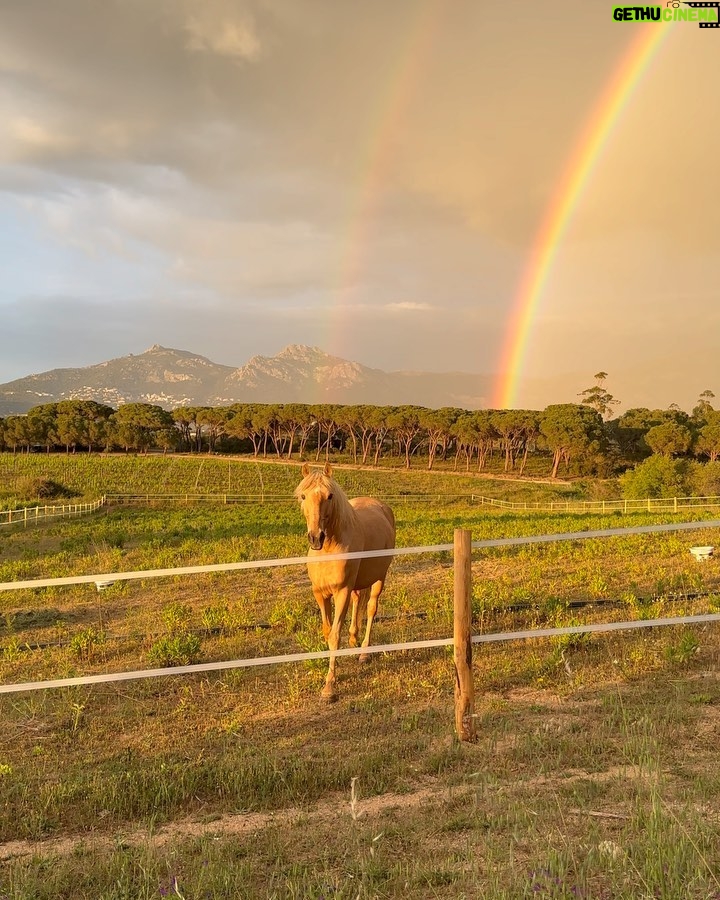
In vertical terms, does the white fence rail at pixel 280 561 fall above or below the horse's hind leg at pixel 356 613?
above

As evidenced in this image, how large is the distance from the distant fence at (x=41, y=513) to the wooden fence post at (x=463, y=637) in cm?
3264

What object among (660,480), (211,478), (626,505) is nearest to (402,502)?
(626,505)

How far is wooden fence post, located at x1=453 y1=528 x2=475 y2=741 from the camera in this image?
519 cm

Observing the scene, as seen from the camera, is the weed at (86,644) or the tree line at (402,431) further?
the tree line at (402,431)

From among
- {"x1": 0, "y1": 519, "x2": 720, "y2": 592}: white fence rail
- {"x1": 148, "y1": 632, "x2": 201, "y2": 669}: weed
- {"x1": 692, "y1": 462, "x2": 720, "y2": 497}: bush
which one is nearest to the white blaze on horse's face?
{"x1": 0, "y1": 519, "x2": 720, "y2": 592}: white fence rail

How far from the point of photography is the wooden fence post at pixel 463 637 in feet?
17.0

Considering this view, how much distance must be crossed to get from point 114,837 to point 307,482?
12.0 feet

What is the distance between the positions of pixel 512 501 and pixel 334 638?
47.9 meters

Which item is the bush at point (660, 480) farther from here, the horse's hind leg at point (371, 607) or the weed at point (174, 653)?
the weed at point (174, 653)

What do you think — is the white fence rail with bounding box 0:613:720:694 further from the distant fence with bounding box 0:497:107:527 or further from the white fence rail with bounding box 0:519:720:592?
the distant fence with bounding box 0:497:107:527

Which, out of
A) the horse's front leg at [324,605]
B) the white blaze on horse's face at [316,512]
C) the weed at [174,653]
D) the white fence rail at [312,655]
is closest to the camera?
the white fence rail at [312,655]

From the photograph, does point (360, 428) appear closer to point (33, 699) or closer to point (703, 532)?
point (703, 532)

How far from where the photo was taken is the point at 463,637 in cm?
525

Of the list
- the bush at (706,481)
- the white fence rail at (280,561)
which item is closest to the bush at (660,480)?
the bush at (706,481)
